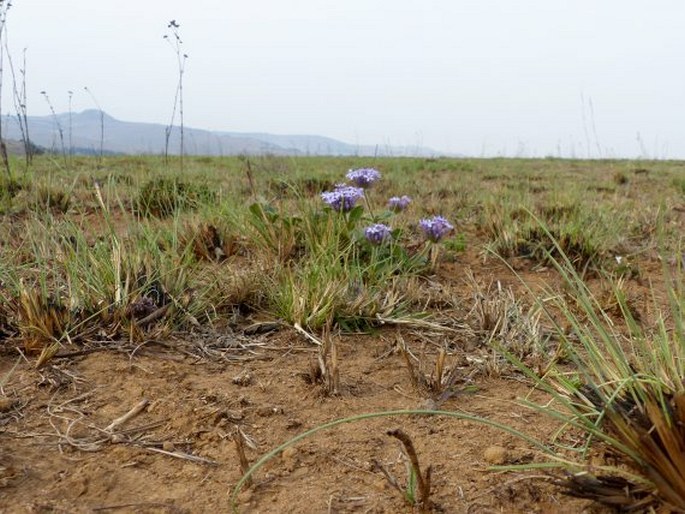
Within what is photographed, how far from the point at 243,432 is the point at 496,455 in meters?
0.59

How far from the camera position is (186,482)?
129 cm

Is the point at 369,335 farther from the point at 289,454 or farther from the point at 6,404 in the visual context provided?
the point at 6,404

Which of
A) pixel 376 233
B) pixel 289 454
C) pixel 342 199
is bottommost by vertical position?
pixel 289 454

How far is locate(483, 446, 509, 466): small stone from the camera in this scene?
1.34 m

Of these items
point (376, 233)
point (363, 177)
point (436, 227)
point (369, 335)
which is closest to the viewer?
point (369, 335)

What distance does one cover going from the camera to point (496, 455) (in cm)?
135

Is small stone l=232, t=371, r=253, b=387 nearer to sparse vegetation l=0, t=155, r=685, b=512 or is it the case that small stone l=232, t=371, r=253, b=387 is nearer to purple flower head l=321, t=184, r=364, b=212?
sparse vegetation l=0, t=155, r=685, b=512

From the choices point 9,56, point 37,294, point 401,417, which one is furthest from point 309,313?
point 9,56

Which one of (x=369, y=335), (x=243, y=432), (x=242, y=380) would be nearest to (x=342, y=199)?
(x=369, y=335)

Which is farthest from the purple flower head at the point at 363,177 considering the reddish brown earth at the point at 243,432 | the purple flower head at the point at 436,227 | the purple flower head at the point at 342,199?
the reddish brown earth at the point at 243,432

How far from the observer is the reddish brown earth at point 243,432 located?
124 cm

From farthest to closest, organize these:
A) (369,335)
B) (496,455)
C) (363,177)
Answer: (363,177) < (369,335) < (496,455)

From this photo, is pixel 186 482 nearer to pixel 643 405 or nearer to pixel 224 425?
pixel 224 425

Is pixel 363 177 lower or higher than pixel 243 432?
higher
